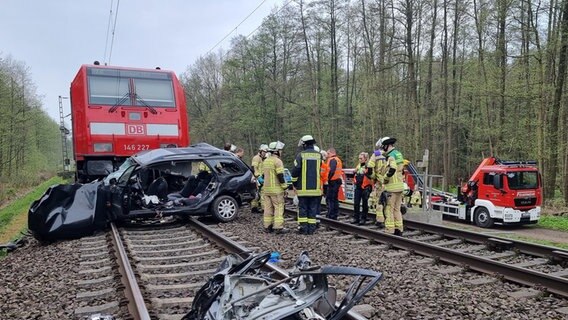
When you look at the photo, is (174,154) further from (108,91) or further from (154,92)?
(108,91)

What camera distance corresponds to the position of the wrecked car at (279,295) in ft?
9.78

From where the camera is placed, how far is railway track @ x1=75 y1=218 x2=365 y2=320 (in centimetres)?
440

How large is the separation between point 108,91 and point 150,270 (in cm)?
737

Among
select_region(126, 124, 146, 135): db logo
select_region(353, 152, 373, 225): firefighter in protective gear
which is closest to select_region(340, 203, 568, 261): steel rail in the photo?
select_region(353, 152, 373, 225): firefighter in protective gear

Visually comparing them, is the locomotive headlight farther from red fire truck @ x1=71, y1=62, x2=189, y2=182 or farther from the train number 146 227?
the train number 146 227

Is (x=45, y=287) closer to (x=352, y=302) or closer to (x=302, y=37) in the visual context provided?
(x=352, y=302)

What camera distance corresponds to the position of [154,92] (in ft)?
40.7

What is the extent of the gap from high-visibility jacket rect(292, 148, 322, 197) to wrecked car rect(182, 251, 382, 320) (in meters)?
5.10

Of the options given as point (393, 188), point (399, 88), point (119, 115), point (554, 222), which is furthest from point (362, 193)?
point (399, 88)

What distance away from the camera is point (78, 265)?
6387 millimetres

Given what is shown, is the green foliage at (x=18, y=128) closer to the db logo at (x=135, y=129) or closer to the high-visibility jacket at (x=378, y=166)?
the db logo at (x=135, y=129)

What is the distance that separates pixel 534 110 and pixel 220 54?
3980cm

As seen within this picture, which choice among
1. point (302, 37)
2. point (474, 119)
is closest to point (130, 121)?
point (474, 119)

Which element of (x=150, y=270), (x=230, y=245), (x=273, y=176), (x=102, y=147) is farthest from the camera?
(x=102, y=147)
